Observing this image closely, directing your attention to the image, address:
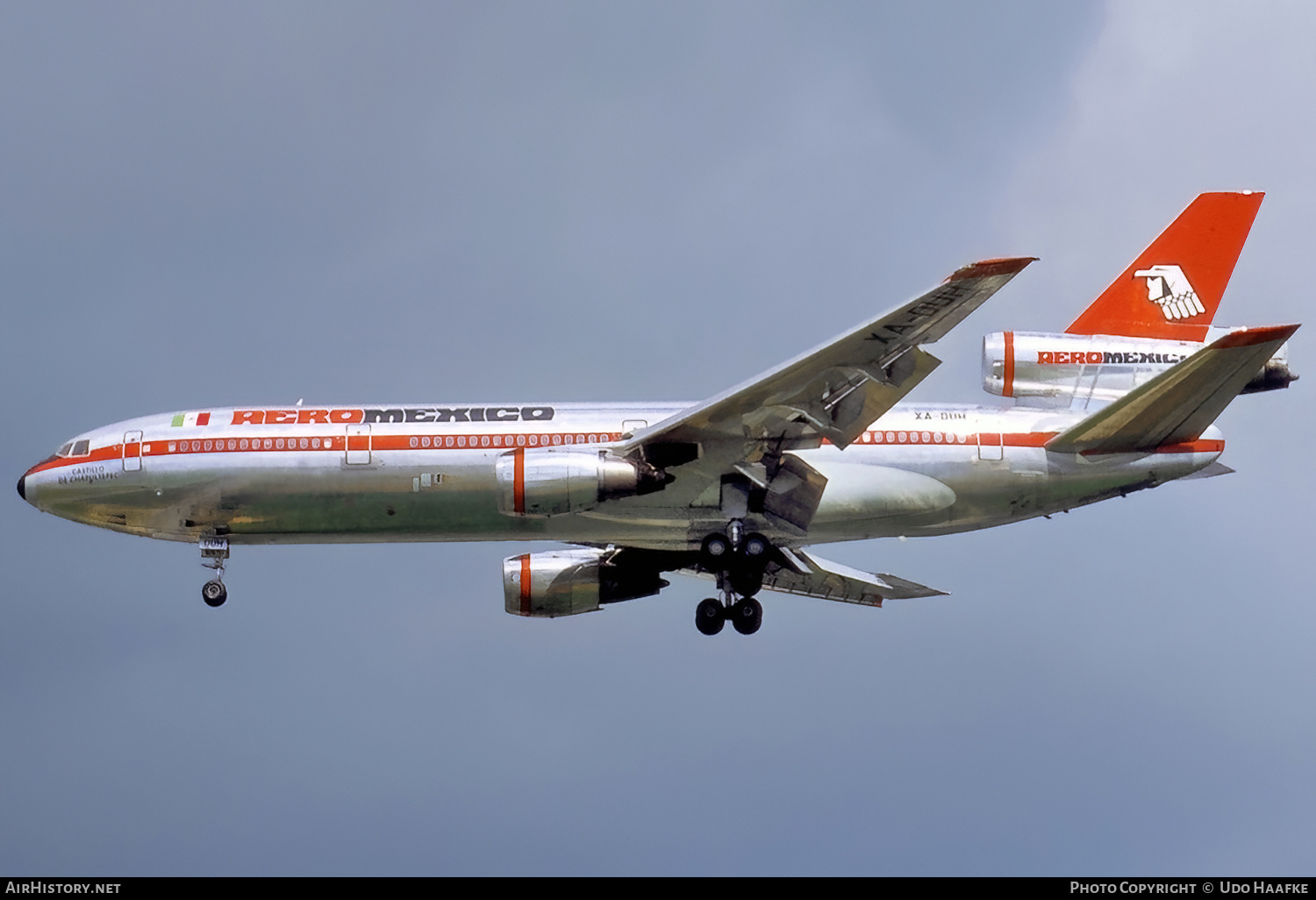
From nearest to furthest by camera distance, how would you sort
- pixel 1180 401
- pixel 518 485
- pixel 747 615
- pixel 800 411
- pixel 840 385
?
pixel 518 485 → pixel 840 385 → pixel 800 411 → pixel 1180 401 → pixel 747 615

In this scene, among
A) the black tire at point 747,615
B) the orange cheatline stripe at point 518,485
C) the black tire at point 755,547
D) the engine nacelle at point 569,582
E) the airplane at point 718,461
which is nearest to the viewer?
the orange cheatline stripe at point 518,485

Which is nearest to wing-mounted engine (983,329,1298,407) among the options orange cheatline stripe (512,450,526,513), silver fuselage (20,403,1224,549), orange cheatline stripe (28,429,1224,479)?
silver fuselage (20,403,1224,549)

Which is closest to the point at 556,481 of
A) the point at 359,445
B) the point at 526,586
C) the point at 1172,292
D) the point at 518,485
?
the point at 518,485

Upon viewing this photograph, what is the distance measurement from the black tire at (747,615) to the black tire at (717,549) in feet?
5.38

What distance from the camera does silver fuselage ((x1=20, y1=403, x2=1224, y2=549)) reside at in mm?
35656

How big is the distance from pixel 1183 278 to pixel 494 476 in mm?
14839

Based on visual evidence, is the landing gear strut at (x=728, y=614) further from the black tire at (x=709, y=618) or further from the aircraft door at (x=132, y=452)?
the aircraft door at (x=132, y=452)

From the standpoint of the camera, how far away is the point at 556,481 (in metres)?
32.8

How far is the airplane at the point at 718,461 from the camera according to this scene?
33750mm

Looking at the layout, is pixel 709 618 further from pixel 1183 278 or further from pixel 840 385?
pixel 1183 278

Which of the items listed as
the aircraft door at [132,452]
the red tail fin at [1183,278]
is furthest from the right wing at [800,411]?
the aircraft door at [132,452]
